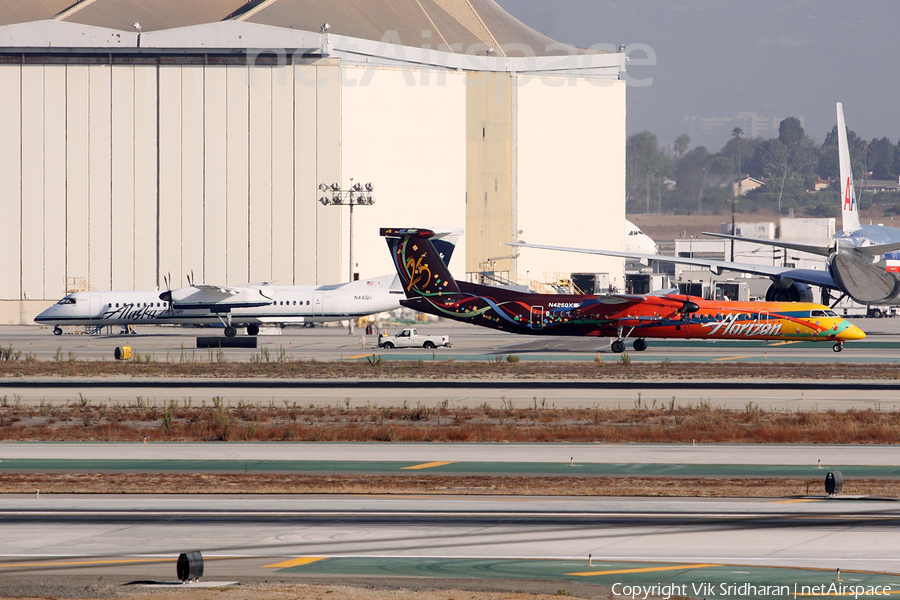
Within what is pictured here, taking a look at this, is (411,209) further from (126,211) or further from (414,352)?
(414,352)

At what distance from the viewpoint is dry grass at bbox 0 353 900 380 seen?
43531 mm

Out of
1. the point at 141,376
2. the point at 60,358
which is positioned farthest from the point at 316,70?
the point at 141,376

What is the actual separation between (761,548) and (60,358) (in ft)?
144

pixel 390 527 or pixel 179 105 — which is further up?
pixel 179 105

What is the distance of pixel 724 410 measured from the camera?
32.7m

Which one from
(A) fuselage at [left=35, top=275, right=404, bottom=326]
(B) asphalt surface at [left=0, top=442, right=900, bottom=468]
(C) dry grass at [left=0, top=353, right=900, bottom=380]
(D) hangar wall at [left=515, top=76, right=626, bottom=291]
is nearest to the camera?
(B) asphalt surface at [left=0, top=442, right=900, bottom=468]

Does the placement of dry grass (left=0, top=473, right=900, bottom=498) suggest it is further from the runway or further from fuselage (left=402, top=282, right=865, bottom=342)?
fuselage (left=402, top=282, right=865, bottom=342)

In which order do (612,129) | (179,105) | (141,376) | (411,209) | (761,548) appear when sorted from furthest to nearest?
(612,129) < (411,209) < (179,105) < (141,376) < (761,548)

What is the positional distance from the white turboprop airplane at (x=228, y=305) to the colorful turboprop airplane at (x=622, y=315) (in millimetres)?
15027

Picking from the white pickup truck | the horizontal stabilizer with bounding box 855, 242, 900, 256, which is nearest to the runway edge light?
the horizontal stabilizer with bounding box 855, 242, 900, 256

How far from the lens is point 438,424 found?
30656 millimetres

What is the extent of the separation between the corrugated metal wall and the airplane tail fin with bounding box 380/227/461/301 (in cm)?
3387

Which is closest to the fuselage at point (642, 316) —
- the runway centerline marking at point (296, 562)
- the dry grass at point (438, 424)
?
the dry grass at point (438, 424)

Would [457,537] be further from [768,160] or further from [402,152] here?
[768,160]
